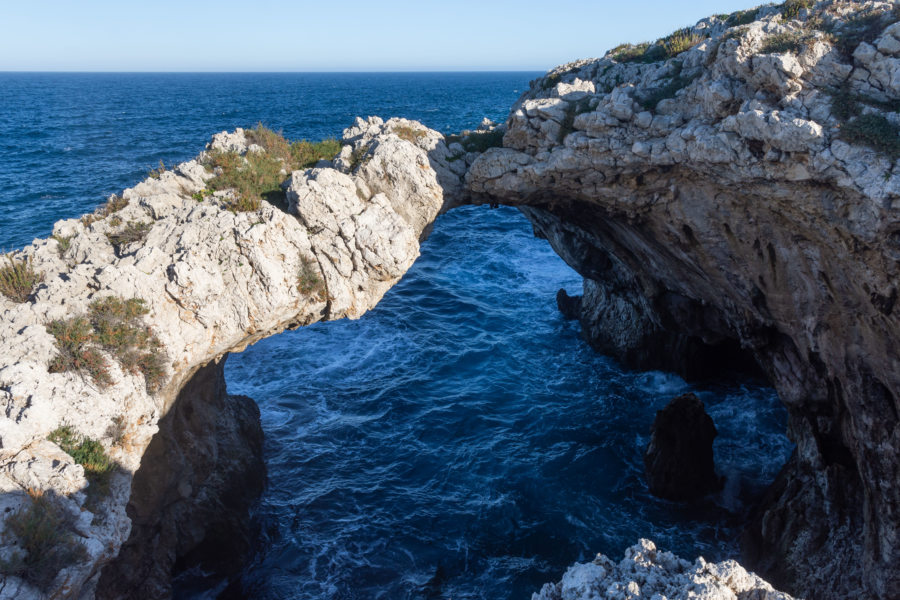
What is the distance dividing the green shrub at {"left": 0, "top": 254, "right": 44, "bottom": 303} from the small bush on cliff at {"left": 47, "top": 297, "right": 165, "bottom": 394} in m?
1.84

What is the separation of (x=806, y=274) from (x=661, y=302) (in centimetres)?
828

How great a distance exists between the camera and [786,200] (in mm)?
12695

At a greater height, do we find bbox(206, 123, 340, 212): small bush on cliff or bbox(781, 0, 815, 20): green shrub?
bbox(781, 0, 815, 20): green shrub

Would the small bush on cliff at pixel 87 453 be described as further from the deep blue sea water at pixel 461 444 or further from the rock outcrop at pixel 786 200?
the rock outcrop at pixel 786 200

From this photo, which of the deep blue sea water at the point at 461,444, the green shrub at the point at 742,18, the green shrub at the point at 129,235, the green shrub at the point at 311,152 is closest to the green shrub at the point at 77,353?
the green shrub at the point at 129,235

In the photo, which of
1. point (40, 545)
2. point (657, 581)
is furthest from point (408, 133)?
point (657, 581)

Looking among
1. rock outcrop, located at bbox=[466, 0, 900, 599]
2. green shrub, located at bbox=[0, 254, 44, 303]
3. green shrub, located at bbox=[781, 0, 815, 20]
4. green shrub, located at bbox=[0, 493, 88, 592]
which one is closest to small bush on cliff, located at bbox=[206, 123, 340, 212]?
green shrub, located at bbox=[0, 254, 44, 303]

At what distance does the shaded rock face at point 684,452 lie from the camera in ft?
60.5

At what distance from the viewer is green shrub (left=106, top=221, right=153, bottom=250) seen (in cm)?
1412

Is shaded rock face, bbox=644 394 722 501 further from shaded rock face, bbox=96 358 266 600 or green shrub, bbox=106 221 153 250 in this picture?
green shrub, bbox=106 221 153 250

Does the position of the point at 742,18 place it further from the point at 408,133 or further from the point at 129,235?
the point at 129,235

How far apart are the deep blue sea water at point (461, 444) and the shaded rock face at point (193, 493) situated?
2.99 feet

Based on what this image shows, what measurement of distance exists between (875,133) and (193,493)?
1931 cm

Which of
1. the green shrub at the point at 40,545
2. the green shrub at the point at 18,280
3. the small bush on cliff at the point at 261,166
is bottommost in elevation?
the green shrub at the point at 40,545
